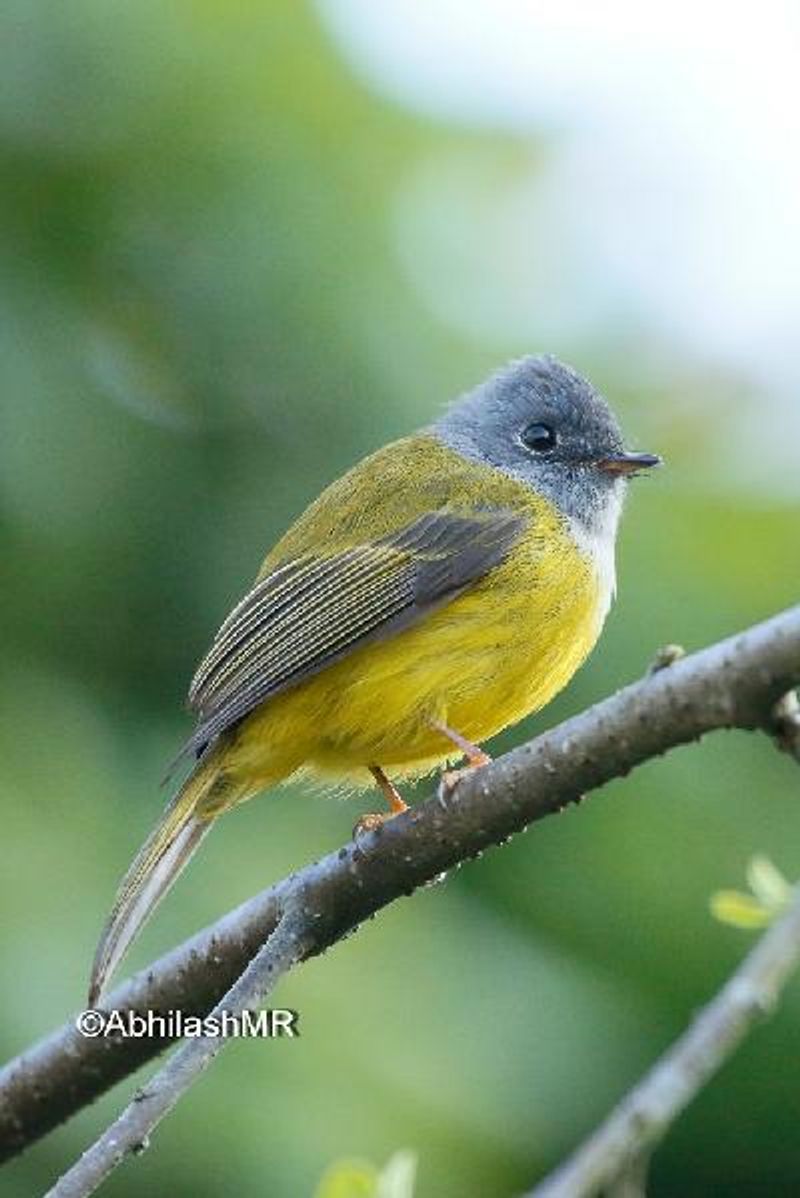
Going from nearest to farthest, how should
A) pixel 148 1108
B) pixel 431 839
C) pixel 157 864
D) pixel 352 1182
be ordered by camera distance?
pixel 352 1182 < pixel 148 1108 < pixel 431 839 < pixel 157 864

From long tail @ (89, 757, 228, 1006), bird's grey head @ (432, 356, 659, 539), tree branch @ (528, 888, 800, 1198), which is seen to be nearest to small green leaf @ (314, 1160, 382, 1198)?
tree branch @ (528, 888, 800, 1198)

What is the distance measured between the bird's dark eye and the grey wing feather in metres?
0.56

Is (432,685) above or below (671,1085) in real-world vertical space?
above

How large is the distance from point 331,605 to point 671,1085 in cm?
296

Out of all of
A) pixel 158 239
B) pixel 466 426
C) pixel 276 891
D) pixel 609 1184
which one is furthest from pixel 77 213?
pixel 609 1184

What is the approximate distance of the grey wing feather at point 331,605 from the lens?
14.5 feet

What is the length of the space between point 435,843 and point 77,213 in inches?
150

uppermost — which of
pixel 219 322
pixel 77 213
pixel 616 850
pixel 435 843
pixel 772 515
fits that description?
pixel 77 213

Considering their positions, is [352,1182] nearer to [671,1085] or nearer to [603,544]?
[671,1085]

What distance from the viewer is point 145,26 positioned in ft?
21.4

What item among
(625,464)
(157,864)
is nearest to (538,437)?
(625,464)

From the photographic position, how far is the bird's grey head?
17.1 ft

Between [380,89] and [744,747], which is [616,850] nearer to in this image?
[744,747]

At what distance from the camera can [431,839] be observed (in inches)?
127
